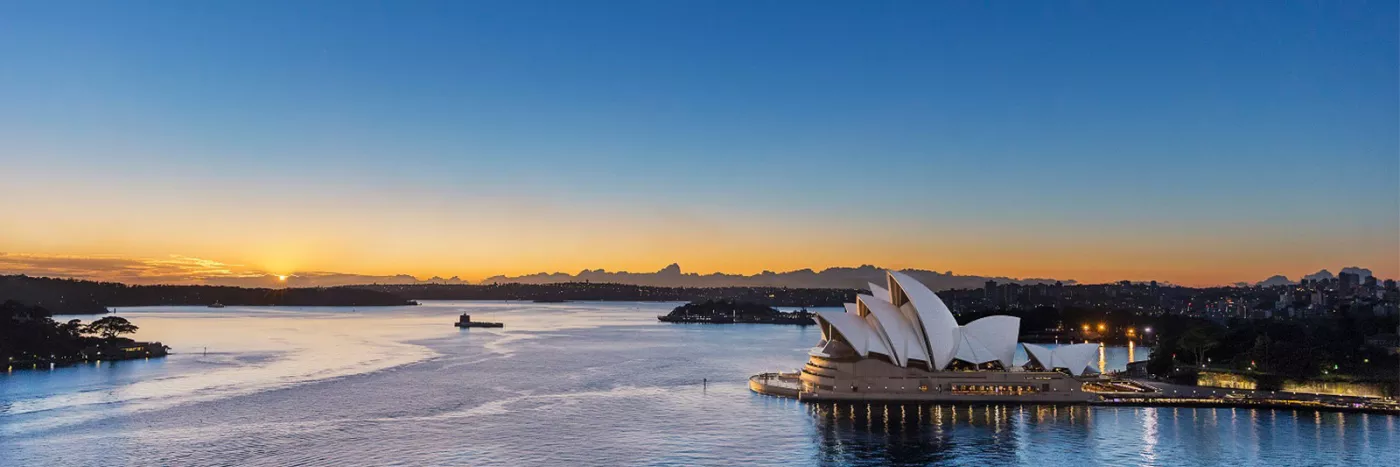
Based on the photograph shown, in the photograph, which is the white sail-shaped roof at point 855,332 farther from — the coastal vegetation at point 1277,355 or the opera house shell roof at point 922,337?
the coastal vegetation at point 1277,355

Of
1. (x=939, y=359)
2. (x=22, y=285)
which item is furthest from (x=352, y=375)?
(x=22, y=285)

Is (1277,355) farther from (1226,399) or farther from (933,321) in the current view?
(933,321)

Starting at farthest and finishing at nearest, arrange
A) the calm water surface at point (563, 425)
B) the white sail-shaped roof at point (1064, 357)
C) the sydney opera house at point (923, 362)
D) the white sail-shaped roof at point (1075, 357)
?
the white sail-shaped roof at point (1075, 357) → the white sail-shaped roof at point (1064, 357) → the sydney opera house at point (923, 362) → the calm water surface at point (563, 425)

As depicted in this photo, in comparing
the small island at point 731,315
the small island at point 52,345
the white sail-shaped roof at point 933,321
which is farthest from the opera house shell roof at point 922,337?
the small island at point 731,315

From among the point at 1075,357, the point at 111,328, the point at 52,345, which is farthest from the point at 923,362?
the point at 111,328

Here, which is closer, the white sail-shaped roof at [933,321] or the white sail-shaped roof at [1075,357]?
the white sail-shaped roof at [933,321]

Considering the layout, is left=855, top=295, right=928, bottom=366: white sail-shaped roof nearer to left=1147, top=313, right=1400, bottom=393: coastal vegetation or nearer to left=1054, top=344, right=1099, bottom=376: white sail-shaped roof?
left=1054, top=344, right=1099, bottom=376: white sail-shaped roof

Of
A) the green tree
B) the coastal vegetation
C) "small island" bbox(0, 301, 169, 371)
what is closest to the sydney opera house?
the coastal vegetation
